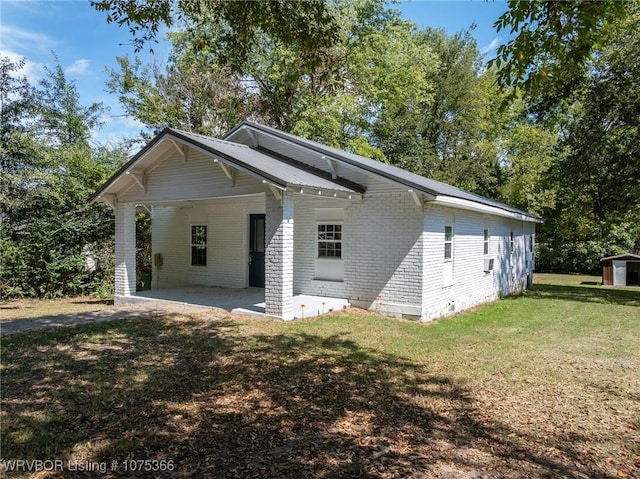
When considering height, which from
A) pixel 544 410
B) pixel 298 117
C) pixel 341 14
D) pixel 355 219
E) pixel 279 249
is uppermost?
pixel 341 14

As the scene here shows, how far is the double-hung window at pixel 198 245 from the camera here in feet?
45.7

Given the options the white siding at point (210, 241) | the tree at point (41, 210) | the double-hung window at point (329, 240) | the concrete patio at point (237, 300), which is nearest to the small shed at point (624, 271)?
the double-hung window at point (329, 240)

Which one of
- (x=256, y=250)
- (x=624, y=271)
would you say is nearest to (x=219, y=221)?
(x=256, y=250)

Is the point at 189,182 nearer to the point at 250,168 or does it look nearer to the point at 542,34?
the point at 250,168

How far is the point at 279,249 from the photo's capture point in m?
8.62

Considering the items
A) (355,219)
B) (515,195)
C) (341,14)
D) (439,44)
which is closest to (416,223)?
(355,219)

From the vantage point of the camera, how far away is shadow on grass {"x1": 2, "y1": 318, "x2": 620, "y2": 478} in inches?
133

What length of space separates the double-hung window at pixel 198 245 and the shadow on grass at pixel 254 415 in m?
7.31

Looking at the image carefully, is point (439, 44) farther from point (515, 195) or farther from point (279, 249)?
point (279, 249)

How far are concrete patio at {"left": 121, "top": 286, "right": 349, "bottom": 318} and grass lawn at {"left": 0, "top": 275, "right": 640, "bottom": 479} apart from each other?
3.77 ft

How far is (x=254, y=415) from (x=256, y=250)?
353 inches

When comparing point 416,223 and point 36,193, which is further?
point 36,193

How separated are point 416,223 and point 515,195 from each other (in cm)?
2118

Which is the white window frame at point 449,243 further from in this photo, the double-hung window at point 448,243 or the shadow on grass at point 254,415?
the shadow on grass at point 254,415
